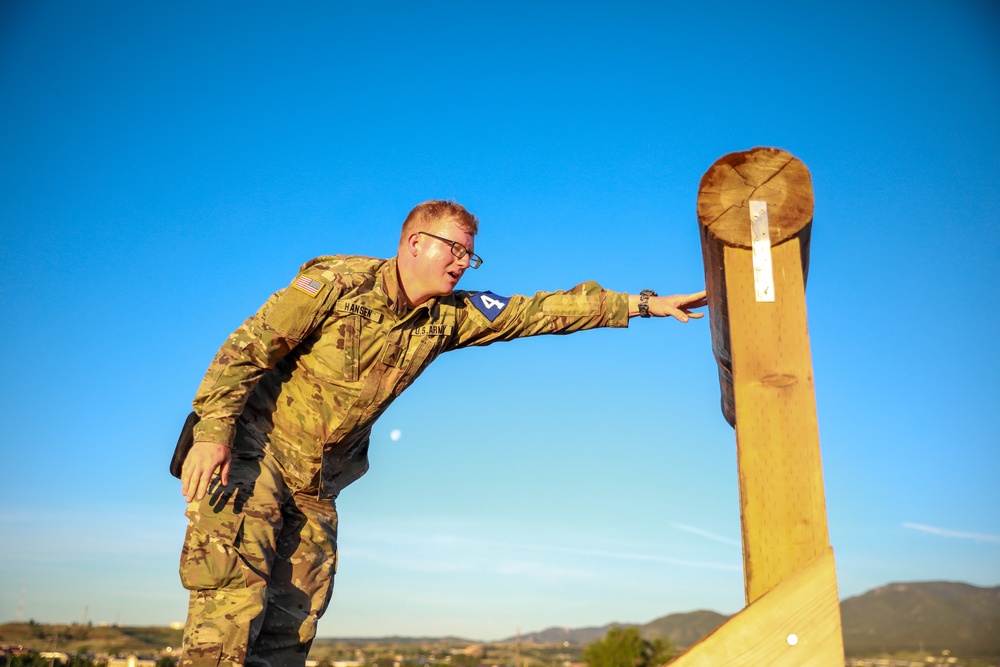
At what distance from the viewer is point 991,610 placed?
435 ft

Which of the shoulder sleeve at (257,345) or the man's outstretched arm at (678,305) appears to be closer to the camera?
the shoulder sleeve at (257,345)

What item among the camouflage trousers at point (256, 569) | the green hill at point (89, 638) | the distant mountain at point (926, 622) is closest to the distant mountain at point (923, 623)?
the distant mountain at point (926, 622)

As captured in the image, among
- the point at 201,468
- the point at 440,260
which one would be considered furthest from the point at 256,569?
the point at 440,260

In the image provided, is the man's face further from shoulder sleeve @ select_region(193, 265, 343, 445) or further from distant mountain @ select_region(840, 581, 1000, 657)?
distant mountain @ select_region(840, 581, 1000, 657)

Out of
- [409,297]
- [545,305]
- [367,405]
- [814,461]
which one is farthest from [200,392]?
[814,461]

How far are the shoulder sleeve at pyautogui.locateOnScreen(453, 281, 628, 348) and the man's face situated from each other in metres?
0.20

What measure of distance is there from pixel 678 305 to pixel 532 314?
2.49 ft

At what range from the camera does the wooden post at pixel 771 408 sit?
1.79 metres

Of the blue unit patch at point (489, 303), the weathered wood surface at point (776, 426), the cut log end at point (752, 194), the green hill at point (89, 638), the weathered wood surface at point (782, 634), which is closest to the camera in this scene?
the weathered wood surface at point (782, 634)

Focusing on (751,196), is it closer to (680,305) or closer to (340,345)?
(680,305)

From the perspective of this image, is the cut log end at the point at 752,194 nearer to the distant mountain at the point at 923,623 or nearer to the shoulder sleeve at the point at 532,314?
the shoulder sleeve at the point at 532,314

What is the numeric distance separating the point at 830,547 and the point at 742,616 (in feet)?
0.95

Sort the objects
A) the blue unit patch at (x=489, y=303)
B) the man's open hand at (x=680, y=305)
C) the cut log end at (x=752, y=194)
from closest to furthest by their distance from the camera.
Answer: the cut log end at (x=752, y=194) → the man's open hand at (x=680, y=305) → the blue unit patch at (x=489, y=303)

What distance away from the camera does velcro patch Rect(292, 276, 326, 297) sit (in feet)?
11.8
